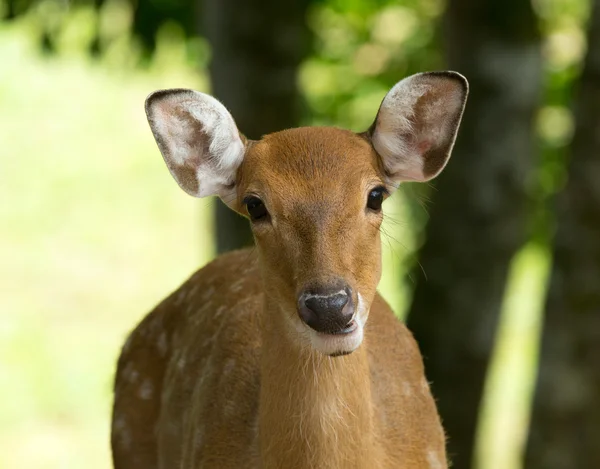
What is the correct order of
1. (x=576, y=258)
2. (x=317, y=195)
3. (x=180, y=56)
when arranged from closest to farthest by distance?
1. (x=317, y=195)
2. (x=576, y=258)
3. (x=180, y=56)

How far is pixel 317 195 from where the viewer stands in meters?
4.14

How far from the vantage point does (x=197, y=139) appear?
453 cm

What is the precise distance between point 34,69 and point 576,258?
13110mm

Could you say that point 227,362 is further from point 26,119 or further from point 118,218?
point 26,119

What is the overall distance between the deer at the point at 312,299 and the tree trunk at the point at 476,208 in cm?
360

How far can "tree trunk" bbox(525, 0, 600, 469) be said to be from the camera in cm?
762

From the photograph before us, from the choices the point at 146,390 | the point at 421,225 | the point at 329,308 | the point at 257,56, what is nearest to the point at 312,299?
the point at 329,308

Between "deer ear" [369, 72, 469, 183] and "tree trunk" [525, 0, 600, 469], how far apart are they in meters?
3.23

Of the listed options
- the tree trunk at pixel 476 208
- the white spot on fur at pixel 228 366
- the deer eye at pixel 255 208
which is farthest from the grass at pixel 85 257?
the deer eye at pixel 255 208

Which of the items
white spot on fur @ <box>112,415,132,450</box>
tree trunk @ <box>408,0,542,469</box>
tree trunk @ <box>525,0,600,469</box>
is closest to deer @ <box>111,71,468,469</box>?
white spot on fur @ <box>112,415,132,450</box>

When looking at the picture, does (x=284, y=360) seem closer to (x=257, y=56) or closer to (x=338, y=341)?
(x=338, y=341)

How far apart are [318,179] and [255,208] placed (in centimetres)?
25

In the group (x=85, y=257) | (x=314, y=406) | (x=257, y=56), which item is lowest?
(x=314, y=406)

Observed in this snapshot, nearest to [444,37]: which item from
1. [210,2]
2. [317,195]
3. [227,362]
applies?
[210,2]
